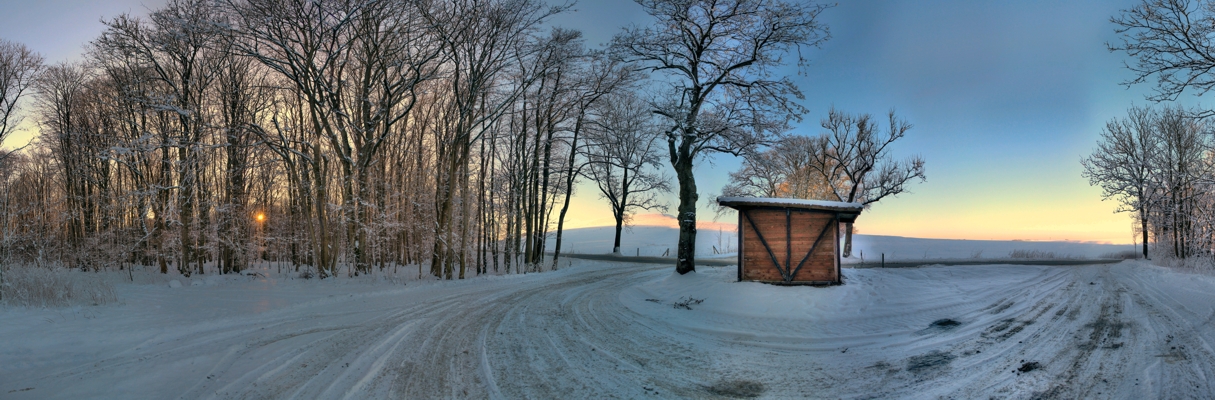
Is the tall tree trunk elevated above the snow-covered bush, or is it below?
above

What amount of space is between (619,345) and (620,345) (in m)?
0.01

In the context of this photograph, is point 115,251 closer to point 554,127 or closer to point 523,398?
point 554,127

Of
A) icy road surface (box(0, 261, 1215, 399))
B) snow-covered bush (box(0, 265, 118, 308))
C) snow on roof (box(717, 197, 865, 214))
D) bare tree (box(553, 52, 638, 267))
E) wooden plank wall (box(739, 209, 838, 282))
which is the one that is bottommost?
icy road surface (box(0, 261, 1215, 399))

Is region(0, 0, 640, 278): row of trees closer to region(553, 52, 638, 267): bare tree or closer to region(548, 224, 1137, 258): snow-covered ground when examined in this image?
region(553, 52, 638, 267): bare tree

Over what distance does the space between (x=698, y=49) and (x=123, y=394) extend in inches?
592

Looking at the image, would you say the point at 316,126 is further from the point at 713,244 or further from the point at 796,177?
the point at 713,244

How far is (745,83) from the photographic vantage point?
52.3 ft

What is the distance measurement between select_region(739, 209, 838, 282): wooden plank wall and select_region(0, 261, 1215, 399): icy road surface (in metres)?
0.79

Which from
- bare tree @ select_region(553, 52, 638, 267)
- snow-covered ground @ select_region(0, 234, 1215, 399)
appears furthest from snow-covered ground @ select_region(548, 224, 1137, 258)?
snow-covered ground @ select_region(0, 234, 1215, 399)

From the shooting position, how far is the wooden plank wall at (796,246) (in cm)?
1341

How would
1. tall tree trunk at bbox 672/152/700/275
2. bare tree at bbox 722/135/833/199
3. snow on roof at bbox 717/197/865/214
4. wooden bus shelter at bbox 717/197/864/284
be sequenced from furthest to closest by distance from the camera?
1. bare tree at bbox 722/135/833/199
2. tall tree trunk at bbox 672/152/700/275
3. wooden bus shelter at bbox 717/197/864/284
4. snow on roof at bbox 717/197/865/214

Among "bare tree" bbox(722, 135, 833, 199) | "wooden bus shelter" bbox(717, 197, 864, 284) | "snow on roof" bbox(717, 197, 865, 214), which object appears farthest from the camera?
"bare tree" bbox(722, 135, 833, 199)

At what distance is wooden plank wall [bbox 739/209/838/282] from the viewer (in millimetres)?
13414

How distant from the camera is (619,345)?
7551mm
